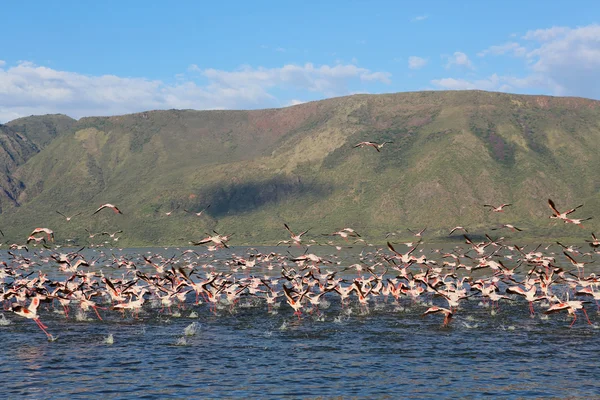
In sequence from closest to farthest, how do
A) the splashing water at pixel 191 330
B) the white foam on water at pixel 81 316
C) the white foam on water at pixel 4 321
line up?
the splashing water at pixel 191 330 → the white foam on water at pixel 4 321 → the white foam on water at pixel 81 316

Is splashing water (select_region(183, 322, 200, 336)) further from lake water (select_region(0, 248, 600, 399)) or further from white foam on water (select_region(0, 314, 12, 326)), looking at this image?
white foam on water (select_region(0, 314, 12, 326))

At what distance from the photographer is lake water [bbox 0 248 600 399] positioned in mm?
24312

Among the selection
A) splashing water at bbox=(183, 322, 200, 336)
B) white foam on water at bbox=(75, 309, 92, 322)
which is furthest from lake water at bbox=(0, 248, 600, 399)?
white foam on water at bbox=(75, 309, 92, 322)

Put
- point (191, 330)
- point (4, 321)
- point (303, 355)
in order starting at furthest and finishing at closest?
point (4, 321), point (191, 330), point (303, 355)

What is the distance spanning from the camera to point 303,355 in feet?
98.8

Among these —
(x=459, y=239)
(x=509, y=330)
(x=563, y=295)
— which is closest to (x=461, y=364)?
(x=509, y=330)

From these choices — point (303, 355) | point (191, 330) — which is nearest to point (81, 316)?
point (191, 330)

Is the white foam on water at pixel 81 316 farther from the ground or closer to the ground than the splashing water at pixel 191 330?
closer to the ground

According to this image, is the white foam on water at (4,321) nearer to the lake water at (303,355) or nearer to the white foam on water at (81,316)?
the lake water at (303,355)

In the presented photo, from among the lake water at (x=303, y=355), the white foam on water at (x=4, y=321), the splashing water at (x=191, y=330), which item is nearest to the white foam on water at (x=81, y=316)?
the lake water at (x=303, y=355)

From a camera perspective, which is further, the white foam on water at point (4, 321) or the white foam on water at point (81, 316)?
the white foam on water at point (81, 316)

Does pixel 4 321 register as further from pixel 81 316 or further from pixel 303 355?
pixel 303 355

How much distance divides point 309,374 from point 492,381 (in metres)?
6.85

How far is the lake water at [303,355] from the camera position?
2431 centimetres
